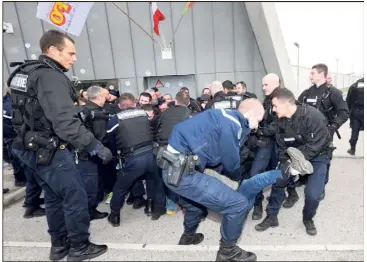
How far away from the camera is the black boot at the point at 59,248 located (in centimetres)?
246

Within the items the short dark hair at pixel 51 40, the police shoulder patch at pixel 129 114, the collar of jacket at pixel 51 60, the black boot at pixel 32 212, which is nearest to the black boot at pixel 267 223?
the police shoulder patch at pixel 129 114

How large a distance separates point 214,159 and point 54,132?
4.83 ft

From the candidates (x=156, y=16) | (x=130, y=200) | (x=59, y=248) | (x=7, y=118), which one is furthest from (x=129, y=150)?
(x=156, y=16)

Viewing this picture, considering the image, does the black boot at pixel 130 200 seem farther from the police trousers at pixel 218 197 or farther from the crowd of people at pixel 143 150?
the police trousers at pixel 218 197

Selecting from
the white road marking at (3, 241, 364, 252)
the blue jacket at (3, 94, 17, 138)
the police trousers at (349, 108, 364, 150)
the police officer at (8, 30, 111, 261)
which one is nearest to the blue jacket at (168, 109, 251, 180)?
the police officer at (8, 30, 111, 261)

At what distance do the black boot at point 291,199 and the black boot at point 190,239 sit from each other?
4.67 feet

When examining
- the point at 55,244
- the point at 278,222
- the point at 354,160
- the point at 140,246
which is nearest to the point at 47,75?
the point at 55,244

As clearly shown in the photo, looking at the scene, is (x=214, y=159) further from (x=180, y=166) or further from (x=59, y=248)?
(x=59, y=248)

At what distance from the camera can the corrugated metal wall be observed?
28.2 feet

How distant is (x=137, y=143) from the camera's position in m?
3.16

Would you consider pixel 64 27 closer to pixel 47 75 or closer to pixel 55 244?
pixel 47 75

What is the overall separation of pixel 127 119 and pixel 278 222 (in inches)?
88.2

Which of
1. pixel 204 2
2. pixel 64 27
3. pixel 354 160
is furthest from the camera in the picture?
pixel 204 2

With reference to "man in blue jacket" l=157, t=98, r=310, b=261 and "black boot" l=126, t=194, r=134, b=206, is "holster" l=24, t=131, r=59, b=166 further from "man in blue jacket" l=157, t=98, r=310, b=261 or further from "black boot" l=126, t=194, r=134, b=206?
"black boot" l=126, t=194, r=134, b=206
